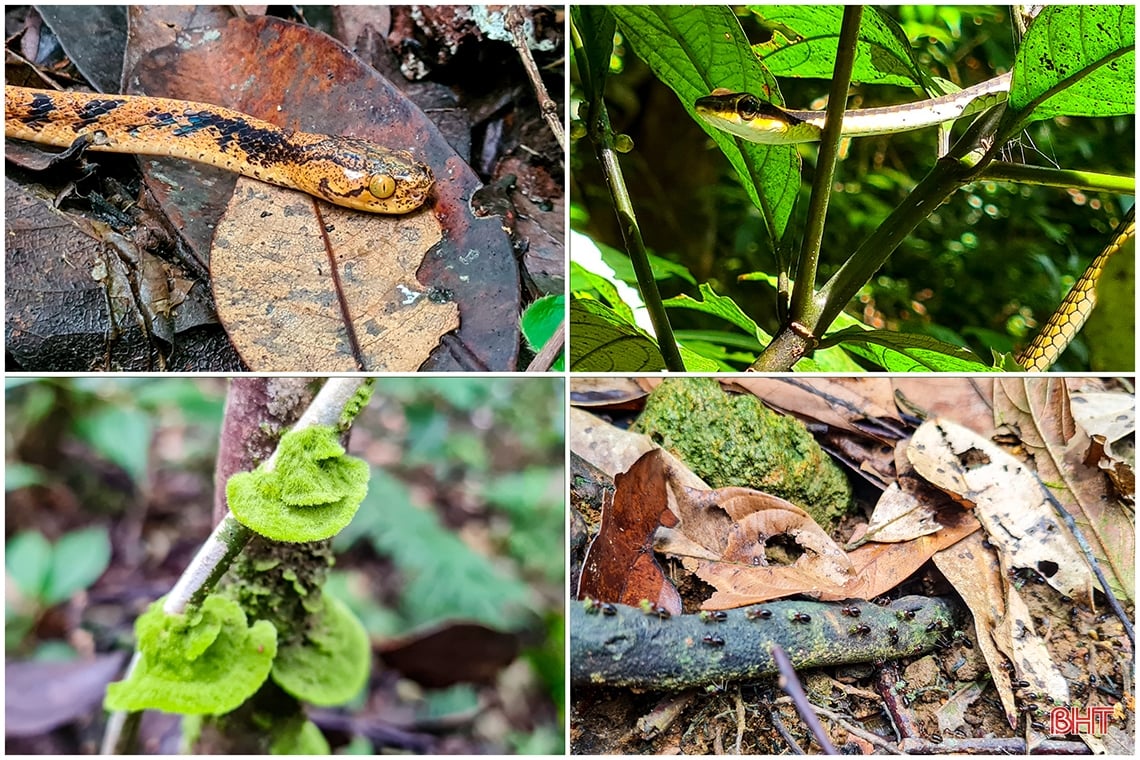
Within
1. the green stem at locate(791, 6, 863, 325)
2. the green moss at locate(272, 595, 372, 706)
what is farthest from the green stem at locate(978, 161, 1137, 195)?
the green moss at locate(272, 595, 372, 706)

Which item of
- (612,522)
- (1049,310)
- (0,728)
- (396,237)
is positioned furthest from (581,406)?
(1049,310)

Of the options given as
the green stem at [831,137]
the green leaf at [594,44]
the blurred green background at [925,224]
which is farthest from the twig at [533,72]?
the blurred green background at [925,224]

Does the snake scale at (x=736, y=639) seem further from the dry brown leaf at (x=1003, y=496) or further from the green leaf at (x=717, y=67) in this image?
the green leaf at (x=717, y=67)

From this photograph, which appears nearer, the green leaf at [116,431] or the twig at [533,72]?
the twig at [533,72]

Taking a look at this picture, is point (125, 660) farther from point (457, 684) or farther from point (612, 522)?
point (612, 522)

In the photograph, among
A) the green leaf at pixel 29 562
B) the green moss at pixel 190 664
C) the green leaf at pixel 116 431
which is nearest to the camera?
the green moss at pixel 190 664

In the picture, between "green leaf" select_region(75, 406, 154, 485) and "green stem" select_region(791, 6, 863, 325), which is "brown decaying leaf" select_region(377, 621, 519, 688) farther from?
"green stem" select_region(791, 6, 863, 325)
